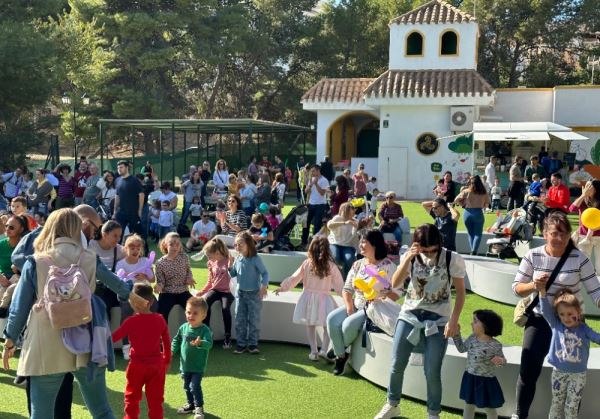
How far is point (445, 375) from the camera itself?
591cm

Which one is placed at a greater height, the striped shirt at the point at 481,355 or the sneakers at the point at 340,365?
the striped shirt at the point at 481,355

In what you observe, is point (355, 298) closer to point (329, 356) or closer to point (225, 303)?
point (329, 356)

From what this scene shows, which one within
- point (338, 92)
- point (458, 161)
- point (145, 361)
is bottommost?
point (145, 361)

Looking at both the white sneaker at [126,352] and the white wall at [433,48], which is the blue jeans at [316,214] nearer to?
the white sneaker at [126,352]

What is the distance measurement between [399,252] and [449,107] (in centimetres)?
1682

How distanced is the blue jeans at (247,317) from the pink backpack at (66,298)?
10.8ft

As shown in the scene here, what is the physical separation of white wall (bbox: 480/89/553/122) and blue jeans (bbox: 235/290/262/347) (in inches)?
884

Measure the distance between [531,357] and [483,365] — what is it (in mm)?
351

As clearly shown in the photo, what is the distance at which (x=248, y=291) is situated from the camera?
7.52m

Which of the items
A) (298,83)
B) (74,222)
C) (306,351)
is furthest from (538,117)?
(74,222)

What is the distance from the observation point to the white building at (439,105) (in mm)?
26203

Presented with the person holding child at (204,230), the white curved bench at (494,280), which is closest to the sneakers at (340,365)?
the white curved bench at (494,280)

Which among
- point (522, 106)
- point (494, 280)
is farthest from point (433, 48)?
point (494, 280)

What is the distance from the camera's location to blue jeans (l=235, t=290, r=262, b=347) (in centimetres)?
755
